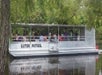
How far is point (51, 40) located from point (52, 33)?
1.43 metres

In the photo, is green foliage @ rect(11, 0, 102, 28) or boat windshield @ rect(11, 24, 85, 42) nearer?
green foliage @ rect(11, 0, 102, 28)

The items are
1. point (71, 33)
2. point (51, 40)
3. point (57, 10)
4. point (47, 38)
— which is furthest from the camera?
point (71, 33)

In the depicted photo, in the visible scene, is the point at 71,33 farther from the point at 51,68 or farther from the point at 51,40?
the point at 51,68

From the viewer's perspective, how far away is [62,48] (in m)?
31.2

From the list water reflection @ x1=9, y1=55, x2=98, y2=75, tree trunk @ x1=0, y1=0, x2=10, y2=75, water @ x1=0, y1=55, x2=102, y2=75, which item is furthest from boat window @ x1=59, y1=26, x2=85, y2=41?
tree trunk @ x1=0, y1=0, x2=10, y2=75

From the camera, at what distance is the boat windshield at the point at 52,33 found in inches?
1203

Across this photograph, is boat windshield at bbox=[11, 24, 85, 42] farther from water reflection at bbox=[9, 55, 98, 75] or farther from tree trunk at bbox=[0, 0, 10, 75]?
tree trunk at bbox=[0, 0, 10, 75]

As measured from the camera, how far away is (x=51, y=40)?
1230 inches

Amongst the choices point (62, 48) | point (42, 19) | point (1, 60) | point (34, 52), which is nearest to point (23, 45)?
point (34, 52)

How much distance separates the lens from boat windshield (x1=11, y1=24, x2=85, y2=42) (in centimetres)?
3055

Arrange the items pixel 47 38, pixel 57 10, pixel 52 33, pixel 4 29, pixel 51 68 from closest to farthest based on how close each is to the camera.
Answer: pixel 4 29 → pixel 57 10 → pixel 51 68 → pixel 47 38 → pixel 52 33

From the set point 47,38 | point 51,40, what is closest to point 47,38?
point 47,38

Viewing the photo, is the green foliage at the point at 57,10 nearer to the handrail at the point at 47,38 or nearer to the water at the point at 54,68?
the handrail at the point at 47,38

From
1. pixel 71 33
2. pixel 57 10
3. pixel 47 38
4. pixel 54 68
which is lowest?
pixel 54 68
